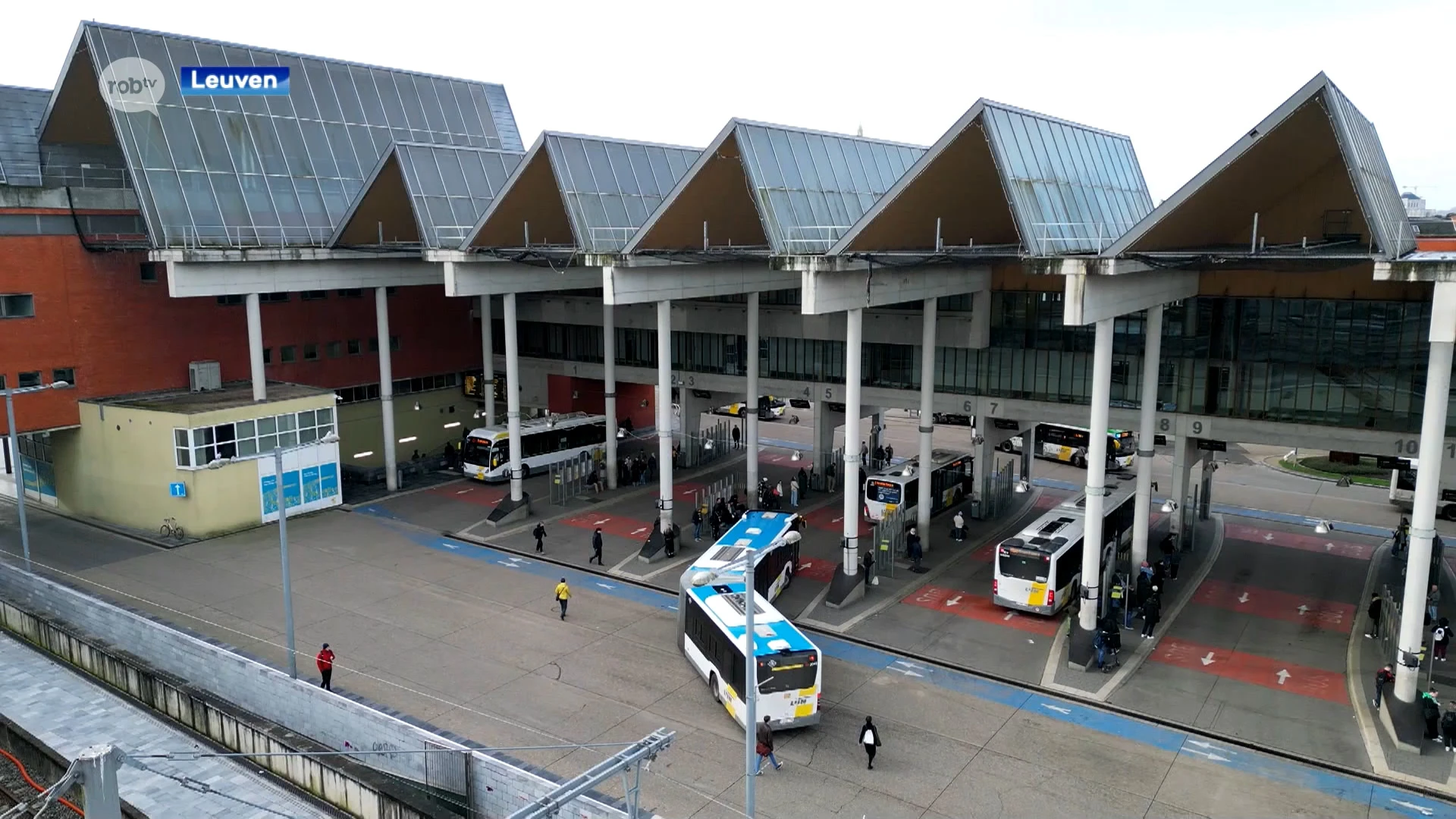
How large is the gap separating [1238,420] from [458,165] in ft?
98.2

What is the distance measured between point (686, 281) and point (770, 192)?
635 cm

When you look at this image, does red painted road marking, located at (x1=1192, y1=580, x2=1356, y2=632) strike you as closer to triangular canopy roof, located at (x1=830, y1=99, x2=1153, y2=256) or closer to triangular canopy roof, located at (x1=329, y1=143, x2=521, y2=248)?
triangular canopy roof, located at (x1=830, y1=99, x2=1153, y2=256)

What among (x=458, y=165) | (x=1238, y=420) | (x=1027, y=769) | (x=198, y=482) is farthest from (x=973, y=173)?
(x=198, y=482)

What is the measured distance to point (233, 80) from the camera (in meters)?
40.3

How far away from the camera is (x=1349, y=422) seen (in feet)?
98.9

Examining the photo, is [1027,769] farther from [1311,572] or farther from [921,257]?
[1311,572]

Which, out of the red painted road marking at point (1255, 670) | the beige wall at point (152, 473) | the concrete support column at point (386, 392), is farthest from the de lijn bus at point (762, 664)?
the concrete support column at point (386, 392)

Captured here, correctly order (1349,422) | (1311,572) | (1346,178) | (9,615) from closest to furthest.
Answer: (1346,178) < (9,615) < (1349,422) < (1311,572)

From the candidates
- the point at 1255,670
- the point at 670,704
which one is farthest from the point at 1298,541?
the point at 670,704

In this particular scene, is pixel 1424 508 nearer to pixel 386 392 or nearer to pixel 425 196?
pixel 425 196

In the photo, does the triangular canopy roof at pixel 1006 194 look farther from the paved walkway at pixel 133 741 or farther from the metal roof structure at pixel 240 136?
the metal roof structure at pixel 240 136

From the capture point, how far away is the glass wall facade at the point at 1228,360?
96.5ft

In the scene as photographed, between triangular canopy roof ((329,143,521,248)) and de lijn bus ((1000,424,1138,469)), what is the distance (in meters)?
27.8

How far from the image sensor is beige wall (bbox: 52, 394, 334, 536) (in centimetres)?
3641
